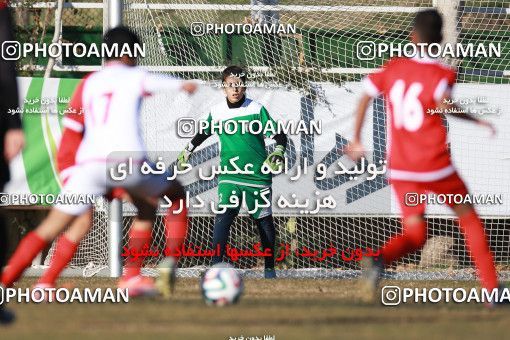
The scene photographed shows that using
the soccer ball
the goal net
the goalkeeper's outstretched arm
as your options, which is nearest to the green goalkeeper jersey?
the goalkeeper's outstretched arm

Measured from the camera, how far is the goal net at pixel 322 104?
1207 centimetres

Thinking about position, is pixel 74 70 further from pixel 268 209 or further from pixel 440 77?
pixel 440 77

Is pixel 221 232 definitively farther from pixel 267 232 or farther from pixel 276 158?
pixel 276 158

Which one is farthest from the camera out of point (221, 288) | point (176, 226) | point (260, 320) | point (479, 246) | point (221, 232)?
point (221, 232)

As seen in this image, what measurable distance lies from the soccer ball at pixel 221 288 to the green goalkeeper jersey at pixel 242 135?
3682mm

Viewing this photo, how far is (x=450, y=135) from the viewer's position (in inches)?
479

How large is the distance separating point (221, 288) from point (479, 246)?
1.57 m

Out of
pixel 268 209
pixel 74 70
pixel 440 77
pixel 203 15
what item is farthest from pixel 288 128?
pixel 440 77

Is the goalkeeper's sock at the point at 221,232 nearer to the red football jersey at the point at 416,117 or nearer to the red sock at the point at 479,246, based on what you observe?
the red football jersey at the point at 416,117

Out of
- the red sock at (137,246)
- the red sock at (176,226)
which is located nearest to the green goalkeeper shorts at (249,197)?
the red sock at (176,226)

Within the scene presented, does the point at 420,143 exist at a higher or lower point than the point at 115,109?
lower

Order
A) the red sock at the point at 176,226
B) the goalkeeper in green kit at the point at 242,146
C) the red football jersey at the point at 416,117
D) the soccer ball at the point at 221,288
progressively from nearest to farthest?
the soccer ball at the point at 221,288, the red football jersey at the point at 416,117, the red sock at the point at 176,226, the goalkeeper in green kit at the point at 242,146

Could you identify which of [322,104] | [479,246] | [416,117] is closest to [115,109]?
[416,117]

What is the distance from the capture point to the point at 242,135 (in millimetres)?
11133
